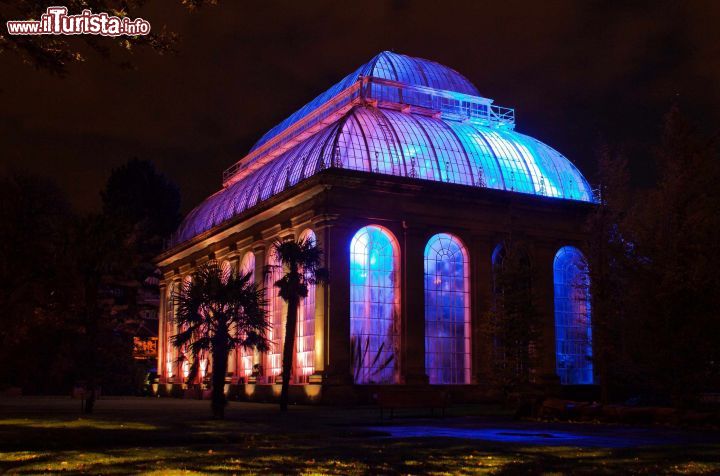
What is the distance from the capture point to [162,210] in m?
108

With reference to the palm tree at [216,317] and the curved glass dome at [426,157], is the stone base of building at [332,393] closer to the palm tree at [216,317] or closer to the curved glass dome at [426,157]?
the palm tree at [216,317]

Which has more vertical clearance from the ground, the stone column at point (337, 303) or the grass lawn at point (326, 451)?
the stone column at point (337, 303)

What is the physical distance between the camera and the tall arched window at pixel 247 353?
57.8 m

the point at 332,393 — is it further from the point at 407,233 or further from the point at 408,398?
the point at 408,398

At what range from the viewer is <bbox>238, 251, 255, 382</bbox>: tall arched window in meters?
57.8

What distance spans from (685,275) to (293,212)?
95.3 feet

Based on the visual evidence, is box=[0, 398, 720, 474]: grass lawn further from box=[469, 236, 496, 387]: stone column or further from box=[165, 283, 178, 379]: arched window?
box=[165, 283, 178, 379]: arched window

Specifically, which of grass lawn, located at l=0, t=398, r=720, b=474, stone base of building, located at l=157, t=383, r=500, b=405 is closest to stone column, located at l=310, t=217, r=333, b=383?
stone base of building, located at l=157, t=383, r=500, b=405

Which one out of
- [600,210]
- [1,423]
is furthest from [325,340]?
[1,423]

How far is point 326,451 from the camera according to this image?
17.3m

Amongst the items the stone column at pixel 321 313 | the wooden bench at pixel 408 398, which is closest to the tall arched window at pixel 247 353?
the stone column at pixel 321 313

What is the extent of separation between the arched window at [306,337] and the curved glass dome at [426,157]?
17.2 feet

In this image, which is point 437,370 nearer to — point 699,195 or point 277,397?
point 277,397

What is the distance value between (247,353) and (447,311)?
14.9 metres
